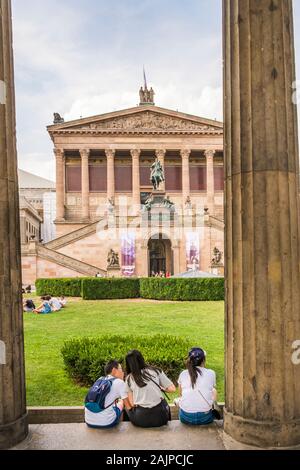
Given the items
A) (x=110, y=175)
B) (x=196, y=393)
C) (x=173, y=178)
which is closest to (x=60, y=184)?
(x=110, y=175)

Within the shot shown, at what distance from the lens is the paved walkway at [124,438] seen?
4375 mm

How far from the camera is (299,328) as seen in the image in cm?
439

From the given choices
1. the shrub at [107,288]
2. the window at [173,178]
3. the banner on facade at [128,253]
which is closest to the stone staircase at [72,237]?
the banner on facade at [128,253]

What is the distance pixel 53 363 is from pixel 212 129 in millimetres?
49287

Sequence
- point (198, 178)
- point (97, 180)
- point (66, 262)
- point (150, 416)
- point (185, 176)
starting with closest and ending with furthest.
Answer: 1. point (150, 416)
2. point (66, 262)
3. point (185, 176)
4. point (97, 180)
5. point (198, 178)

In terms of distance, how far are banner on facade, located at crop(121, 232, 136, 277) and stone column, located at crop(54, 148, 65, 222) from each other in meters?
19.3

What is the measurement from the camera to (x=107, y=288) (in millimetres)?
22594

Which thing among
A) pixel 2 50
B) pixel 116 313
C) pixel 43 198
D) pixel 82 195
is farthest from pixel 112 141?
pixel 2 50

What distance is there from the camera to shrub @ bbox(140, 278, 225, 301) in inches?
834

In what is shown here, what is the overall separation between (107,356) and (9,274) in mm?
3466

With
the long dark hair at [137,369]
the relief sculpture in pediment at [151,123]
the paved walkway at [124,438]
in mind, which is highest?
the relief sculpture in pediment at [151,123]

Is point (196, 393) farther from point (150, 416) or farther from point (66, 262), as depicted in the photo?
point (66, 262)

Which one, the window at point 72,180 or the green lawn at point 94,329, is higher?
the window at point 72,180

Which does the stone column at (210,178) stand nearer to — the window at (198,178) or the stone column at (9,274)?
the window at (198,178)
